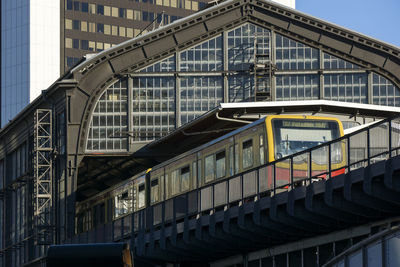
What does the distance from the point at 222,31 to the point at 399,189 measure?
40.9 metres

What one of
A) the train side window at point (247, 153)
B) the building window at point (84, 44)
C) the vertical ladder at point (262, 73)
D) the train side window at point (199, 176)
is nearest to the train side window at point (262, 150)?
the train side window at point (247, 153)

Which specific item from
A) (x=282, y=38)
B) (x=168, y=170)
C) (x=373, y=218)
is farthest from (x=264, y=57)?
(x=373, y=218)

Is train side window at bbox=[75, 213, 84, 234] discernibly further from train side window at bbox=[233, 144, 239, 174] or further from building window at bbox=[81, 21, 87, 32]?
building window at bbox=[81, 21, 87, 32]

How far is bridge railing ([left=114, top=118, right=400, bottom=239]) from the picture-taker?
30.8 meters

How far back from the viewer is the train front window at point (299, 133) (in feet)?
136

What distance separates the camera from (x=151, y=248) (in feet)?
157

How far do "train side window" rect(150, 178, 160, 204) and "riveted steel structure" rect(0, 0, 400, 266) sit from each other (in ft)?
51.4

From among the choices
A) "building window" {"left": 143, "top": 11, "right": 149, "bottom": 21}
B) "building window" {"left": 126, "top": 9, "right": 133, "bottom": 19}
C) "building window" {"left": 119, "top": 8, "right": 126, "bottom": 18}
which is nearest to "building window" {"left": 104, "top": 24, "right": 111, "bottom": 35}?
"building window" {"left": 119, "top": 8, "right": 126, "bottom": 18}

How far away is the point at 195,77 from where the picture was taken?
226 ft

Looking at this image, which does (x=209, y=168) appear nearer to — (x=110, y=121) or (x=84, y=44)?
(x=110, y=121)

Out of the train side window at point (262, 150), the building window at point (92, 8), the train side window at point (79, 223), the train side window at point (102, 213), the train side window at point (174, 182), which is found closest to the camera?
the train side window at point (262, 150)

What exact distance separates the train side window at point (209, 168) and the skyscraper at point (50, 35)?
112690 millimetres

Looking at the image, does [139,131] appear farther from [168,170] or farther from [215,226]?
[215,226]

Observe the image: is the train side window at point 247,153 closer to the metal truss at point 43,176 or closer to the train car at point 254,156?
the train car at point 254,156
